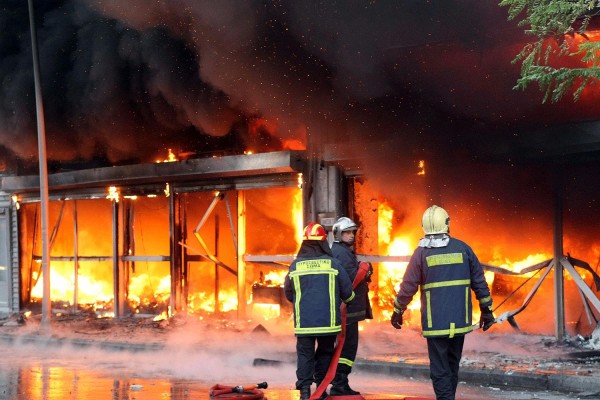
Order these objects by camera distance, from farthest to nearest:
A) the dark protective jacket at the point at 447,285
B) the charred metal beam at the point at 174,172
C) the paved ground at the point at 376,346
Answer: the charred metal beam at the point at 174,172 < the paved ground at the point at 376,346 < the dark protective jacket at the point at 447,285

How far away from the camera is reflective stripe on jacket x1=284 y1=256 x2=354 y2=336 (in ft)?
23.5

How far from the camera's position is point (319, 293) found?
→ 714 centimetres

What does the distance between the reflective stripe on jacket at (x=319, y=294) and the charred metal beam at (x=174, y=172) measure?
642 centimetres

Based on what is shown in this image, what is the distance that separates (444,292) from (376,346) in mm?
5344

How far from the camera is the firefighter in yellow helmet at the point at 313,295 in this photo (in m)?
7.16

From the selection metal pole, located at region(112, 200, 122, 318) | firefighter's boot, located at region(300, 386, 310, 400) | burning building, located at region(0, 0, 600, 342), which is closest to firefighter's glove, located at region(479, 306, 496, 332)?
firefighter's boot, located at region(300, 386, 310, 400)

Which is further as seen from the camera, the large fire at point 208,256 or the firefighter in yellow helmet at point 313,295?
the large fire at point 208,256

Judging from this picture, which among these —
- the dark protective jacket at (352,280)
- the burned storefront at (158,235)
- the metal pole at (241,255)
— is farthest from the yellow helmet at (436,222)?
the metal pole at (241,255)

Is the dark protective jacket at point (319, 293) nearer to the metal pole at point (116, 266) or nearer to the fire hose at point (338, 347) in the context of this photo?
the fire hose at point (338, 347)

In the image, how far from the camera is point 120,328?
15.3m

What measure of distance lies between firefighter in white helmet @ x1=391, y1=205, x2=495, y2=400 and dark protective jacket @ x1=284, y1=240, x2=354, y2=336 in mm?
673

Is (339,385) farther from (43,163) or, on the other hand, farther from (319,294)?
(43,163)

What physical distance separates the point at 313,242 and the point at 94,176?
1027cm

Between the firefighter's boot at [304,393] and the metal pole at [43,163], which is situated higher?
the metal pole at [43,163]
